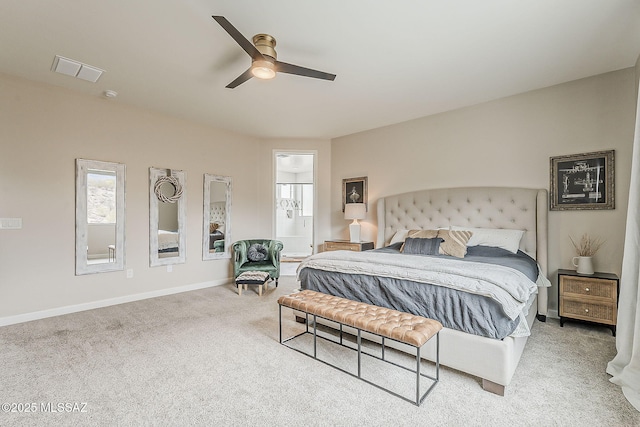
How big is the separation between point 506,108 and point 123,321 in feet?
17.0

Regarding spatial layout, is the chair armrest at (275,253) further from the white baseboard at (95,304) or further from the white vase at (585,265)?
the white vase at (585,265)

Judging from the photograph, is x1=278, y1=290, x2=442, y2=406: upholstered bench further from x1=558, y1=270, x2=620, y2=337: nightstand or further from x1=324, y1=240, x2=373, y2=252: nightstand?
x1=324, y1=240, x2=373, y2=252: nightstand

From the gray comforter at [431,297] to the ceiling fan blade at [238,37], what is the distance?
6.59 ft

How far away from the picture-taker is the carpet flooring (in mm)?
1743

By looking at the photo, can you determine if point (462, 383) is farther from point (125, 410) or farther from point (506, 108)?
point (506, 108)

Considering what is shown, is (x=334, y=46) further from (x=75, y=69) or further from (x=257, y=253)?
(x=257, y=253)

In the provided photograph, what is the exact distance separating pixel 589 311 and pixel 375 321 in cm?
242

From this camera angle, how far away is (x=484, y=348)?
1.99 metres

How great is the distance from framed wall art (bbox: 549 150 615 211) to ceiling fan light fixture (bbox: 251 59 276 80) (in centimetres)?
328

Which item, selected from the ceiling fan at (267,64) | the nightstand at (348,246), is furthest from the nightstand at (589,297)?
the ceiling fan at (267,64)

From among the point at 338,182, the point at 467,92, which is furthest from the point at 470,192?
the point at 338,182

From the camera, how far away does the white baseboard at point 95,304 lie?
3.30 metres

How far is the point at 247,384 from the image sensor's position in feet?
6.82

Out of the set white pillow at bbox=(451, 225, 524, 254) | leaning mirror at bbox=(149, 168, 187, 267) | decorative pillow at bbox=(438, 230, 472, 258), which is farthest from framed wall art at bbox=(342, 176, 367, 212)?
leaning mirror at bbox=(149, 168, 187, 267)
